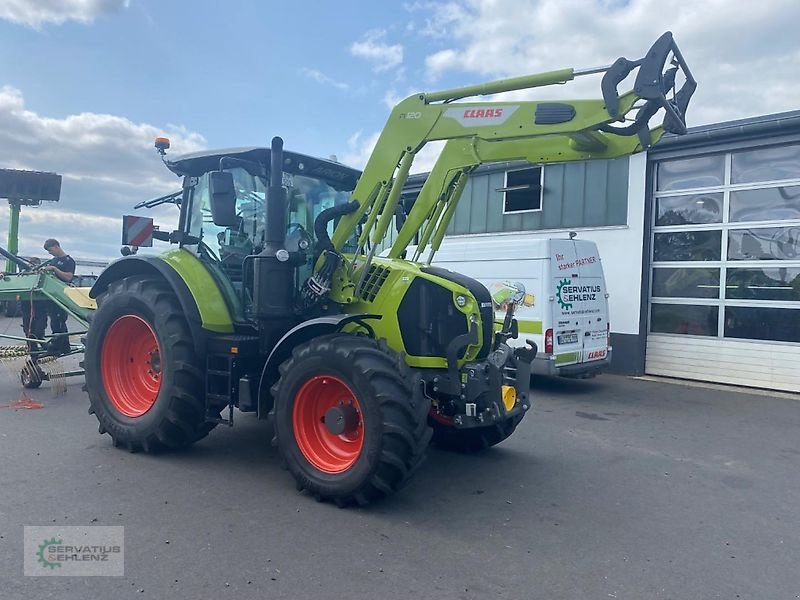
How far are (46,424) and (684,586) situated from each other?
6.12 meters

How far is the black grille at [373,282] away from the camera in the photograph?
5.17 meters

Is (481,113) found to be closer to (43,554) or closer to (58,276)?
(43,554)

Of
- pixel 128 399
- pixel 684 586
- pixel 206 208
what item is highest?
pixel 206 208

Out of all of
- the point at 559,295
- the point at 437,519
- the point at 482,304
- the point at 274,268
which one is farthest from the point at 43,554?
the point at 559,295

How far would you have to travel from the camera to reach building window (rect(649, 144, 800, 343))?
10414 millimetres

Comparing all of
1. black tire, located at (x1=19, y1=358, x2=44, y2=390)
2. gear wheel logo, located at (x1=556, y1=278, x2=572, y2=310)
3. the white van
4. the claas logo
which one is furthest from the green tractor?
gear wheel logo, located at (x1=556, y1=278, x2=572, y2=310)

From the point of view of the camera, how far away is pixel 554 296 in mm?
9570

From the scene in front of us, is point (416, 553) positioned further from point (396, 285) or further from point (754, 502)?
point (754, 502)

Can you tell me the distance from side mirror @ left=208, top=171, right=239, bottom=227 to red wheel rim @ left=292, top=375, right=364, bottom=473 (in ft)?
5.11

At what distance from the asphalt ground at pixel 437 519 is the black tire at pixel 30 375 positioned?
1.65 m

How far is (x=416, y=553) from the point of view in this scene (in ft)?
12.6

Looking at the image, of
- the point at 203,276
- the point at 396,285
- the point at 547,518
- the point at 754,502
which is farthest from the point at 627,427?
the point at 203,276

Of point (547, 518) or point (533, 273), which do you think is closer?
point (547, 518)

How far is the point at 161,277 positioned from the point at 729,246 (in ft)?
30.8
